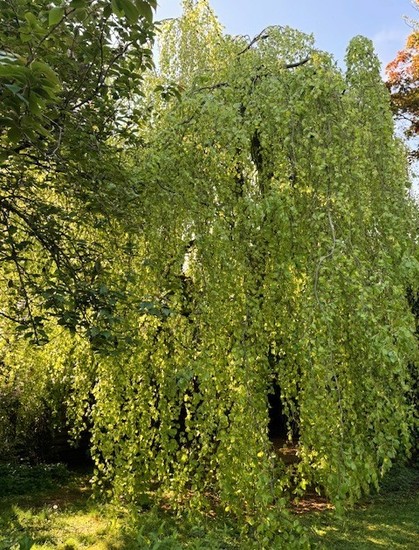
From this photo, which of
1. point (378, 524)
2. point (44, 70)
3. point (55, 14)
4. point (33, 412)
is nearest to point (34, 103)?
point (44, 70)

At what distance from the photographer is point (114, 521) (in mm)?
3170

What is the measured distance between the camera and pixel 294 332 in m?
2.54

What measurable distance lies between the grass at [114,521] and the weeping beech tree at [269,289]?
2.94ft

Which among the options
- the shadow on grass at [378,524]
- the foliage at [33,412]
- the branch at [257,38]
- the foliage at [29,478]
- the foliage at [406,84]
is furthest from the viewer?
the foliage at [406,84]

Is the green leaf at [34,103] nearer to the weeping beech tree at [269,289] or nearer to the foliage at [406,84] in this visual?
the weeping beech tree at [269,289]

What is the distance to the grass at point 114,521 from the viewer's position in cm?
374

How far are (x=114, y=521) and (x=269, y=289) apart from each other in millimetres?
1936

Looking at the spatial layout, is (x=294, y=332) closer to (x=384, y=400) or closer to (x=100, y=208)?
(x=384, y=400)

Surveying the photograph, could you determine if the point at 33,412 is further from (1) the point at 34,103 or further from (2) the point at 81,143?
(1) the point at 34,103

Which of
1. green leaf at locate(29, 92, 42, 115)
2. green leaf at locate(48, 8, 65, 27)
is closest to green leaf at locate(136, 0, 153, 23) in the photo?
green leaf at locate(48, 8, 65, 27)

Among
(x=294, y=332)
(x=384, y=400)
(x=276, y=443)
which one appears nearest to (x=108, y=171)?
(x=294, y=332)

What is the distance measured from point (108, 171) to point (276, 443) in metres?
5.29

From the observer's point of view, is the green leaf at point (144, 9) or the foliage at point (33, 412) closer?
the green leaf at point (144, 9)

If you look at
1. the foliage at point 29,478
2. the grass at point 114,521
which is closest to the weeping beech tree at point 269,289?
the grass at point 114,521
